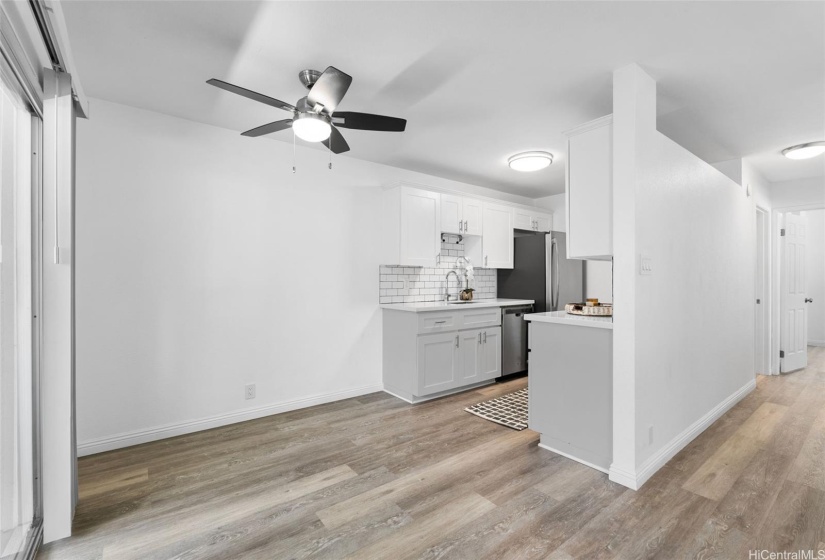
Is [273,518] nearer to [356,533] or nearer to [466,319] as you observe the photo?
[356,533]

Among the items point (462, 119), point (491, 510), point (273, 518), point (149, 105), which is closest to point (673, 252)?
point (462, 119)

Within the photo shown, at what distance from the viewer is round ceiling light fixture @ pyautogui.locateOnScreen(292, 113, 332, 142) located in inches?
87.4

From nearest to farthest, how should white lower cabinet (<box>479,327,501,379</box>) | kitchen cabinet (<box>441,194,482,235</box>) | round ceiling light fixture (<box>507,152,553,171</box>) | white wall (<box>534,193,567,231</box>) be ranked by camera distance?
round ceiling light fixture (<box>507,152,553,171</box>), white lower cabinet (<box>479,327,501,379</box>), kitchen cabinet (<box>441,194,482,235</box>), white wall (<box>534,193,567,231</box>)

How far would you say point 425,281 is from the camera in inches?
184

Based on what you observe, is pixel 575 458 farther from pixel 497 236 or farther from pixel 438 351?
pixel 497 236

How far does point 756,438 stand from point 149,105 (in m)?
5.25

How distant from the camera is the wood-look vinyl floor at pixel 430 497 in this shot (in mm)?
1800

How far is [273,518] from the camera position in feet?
6.61

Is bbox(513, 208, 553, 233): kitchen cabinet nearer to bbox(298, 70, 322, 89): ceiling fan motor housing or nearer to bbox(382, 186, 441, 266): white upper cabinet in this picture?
bbox(382, 186, 441, 266): white upper cabinet

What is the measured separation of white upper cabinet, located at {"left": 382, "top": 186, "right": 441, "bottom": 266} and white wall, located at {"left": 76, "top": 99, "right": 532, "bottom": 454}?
7.3 inches

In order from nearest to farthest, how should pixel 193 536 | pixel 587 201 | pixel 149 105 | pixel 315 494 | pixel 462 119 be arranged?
1. pixel 193 536
2. pixel 315 494
3. pixel 587 201
4. pixel 149 105
5. pixel 462 119

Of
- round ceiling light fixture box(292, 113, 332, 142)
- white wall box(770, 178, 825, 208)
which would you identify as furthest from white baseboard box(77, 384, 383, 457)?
white wall box(770, 178, 825, 208)

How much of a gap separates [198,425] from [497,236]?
12.6 feet

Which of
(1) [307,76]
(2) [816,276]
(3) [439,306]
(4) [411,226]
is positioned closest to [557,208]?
(4) [411,226]
